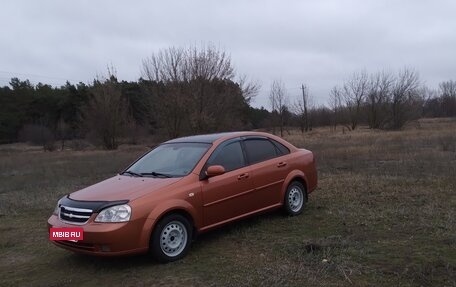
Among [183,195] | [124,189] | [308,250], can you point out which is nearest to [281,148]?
[308,250]

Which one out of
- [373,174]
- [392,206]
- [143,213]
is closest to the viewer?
[143,213]

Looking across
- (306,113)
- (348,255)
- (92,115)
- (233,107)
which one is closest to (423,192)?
(348,255)

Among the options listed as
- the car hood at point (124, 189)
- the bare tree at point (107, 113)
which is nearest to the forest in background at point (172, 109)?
the bare tree at point (107, 113)

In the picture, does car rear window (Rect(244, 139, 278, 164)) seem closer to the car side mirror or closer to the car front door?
the car front door

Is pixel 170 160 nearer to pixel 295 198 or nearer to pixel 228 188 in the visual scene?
pixel 228 188

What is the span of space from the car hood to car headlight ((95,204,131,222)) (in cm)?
15

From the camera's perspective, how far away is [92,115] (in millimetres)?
47188

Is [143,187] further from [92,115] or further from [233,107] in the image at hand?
[92,115]

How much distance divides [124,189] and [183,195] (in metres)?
0.73

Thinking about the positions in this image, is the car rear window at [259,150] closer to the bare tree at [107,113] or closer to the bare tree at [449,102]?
the bare tree at [107,113]

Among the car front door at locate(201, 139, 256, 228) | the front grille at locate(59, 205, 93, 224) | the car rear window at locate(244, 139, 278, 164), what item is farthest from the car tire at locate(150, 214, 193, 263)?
the car rear window at locate(244, 139, 278, 164)

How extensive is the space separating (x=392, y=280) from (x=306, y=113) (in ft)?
221

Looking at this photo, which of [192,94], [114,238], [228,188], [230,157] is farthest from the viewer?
[192,94]

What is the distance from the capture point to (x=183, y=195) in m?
5.89
